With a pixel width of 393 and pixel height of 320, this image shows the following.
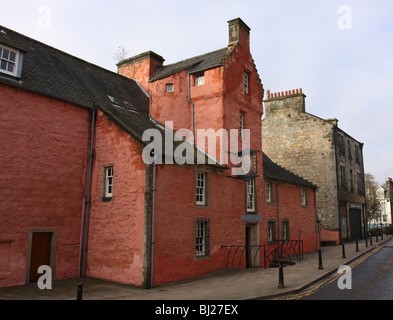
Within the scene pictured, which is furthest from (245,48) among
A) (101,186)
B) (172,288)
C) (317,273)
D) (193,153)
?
(172,288)

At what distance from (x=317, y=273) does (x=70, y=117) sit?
1208 cm

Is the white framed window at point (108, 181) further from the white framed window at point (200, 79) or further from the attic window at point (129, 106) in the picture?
the white framed window at point (200, 79)

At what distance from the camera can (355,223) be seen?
33.2 meters

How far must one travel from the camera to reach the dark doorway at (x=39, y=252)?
12230 millimetres

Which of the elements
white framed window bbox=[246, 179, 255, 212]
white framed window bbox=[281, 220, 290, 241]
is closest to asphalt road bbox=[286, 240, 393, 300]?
white framed window bbox=[246, 179, 255, 212]

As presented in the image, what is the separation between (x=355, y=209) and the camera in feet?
110

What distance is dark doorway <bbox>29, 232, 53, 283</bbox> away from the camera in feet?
40.1

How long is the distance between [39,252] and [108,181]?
371 centimetres

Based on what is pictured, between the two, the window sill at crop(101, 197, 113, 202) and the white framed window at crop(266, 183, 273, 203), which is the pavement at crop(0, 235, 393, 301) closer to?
the window sill at crop(101, 197, 113, 202)

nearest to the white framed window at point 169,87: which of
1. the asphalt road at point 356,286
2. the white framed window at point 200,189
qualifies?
the white framed window at point 200,189

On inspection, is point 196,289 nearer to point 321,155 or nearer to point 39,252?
point 39,252

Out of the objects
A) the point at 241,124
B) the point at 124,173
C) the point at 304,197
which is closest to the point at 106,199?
the point at 124,173

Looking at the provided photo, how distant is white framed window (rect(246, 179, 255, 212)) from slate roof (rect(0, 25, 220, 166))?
11.4 ft

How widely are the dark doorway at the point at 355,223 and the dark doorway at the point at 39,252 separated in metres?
28.2
